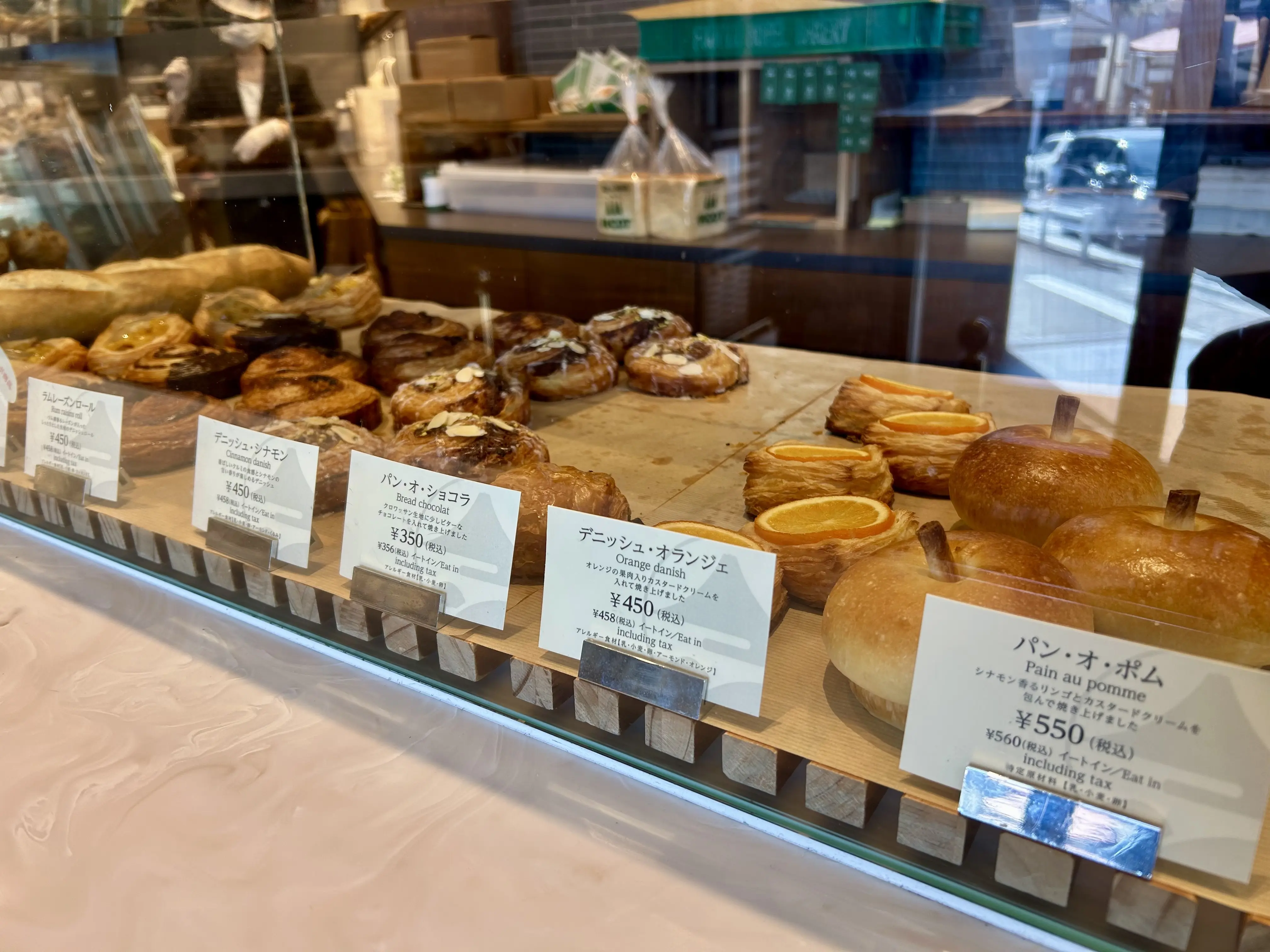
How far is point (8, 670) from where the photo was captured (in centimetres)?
106

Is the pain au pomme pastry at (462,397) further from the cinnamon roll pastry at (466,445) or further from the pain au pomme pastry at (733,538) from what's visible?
the pain au pomme pastry at (733,538)

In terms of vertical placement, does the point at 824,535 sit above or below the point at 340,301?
below

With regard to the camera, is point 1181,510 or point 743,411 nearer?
point 1181,510

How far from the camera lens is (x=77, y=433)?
124 cm

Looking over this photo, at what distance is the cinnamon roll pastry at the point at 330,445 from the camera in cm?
118

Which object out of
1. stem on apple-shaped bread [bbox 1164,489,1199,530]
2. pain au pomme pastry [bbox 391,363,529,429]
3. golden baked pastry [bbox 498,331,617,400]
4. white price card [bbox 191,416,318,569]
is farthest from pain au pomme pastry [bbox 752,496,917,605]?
golden baked pastry [bbox 498,331,617,400]

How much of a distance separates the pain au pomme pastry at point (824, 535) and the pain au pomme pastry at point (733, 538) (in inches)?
1.0

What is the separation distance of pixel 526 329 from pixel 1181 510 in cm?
147

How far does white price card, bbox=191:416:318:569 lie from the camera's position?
3.28 ft

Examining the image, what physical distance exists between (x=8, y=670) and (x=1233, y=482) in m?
1.63

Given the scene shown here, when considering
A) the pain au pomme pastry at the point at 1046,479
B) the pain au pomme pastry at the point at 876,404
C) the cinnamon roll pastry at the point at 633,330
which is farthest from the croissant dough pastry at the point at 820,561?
the cinnamon roll pastry at the point at 633,330

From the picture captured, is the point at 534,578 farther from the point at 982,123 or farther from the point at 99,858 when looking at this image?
the point at 982,123

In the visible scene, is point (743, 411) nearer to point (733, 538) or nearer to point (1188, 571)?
point (733, 538)

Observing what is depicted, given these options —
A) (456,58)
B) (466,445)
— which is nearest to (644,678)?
(466,445)
